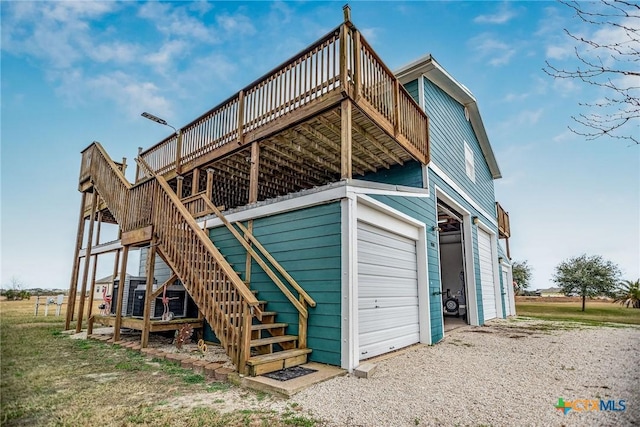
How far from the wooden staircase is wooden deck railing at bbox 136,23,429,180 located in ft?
5.91

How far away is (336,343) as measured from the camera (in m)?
4.29

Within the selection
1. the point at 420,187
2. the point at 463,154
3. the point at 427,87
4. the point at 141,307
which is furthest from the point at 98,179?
the point at 463,154

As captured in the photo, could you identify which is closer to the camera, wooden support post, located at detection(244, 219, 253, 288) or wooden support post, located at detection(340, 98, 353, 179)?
wooden support post, located at detection(340, 98, 353, 179)

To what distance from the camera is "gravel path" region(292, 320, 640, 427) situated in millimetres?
2738

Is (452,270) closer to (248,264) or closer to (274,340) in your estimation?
(248,264)

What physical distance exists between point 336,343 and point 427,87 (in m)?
6.67

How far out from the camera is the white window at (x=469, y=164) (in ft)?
34.7

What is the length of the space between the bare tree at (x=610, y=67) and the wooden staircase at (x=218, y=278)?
3551mm

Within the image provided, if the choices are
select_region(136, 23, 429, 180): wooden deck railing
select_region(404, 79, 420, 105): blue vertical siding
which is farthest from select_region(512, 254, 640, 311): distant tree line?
select_region(136, 23, 429, 180): wooden deck railing

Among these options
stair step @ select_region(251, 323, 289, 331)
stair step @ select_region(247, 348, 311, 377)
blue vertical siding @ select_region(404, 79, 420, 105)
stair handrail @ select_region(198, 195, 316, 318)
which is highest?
blue vertical siding @ select_region(404, 79, 420, 105)

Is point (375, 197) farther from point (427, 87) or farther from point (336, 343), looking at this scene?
point (427, 87)

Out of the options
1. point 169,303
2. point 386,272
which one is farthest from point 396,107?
point 169,303

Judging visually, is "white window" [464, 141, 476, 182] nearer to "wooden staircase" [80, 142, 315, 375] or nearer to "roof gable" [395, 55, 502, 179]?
"roof gable" [395, 55, 502, 179]

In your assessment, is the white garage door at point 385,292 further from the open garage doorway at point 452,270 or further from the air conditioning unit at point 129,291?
the open garage doorway at point 452,270
